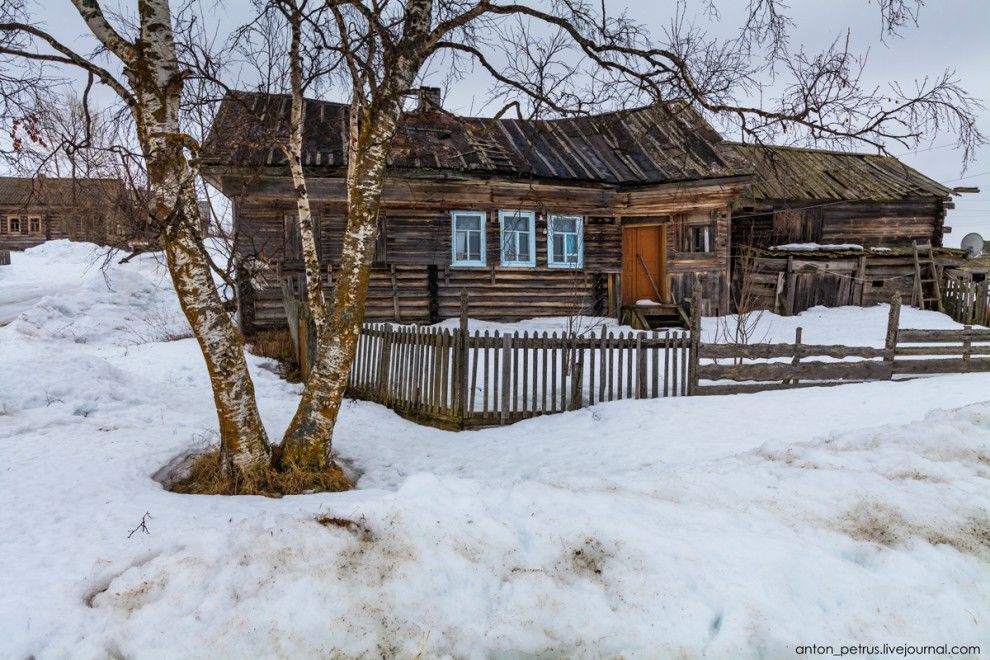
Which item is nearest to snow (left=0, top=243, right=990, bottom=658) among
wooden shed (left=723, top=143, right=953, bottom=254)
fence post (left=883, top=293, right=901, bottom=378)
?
fence post (left=883, top=293, right=901, bottom=378)

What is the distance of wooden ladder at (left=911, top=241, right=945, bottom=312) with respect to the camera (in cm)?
1922

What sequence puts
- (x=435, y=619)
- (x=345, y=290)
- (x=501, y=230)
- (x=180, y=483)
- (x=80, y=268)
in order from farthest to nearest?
1. (x=80, y=268)
2. (x=501, y=230)
3. (x=345, y=290)
4. (x=180, y=483)
5. (x=435, y=619)

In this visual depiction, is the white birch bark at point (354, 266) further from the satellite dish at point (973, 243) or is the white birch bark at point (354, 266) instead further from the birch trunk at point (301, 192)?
the satellite dish at point (973, 243)

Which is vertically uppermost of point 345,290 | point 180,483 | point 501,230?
point 501,230

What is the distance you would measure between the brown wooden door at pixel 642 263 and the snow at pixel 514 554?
10.6m

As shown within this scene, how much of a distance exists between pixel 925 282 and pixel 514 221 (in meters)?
16.1

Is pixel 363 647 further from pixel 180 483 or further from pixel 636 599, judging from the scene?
pixel 180 483

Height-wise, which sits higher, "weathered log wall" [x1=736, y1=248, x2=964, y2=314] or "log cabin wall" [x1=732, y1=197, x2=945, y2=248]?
"log cabin wall" [x1=732, y1=197, x2=945, y2=248]

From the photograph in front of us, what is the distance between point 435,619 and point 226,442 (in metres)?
3.05

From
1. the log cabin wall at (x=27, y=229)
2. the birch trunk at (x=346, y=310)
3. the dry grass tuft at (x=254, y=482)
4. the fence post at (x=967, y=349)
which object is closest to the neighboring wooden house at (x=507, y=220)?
the fence post at (x=967, y=349)

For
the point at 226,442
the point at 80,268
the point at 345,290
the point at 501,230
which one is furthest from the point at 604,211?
the point at 80,268

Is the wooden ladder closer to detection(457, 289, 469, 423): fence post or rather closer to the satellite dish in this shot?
the satellite dish

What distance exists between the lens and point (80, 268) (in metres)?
25.1

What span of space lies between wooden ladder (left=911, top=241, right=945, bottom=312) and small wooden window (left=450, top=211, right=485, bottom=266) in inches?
625
